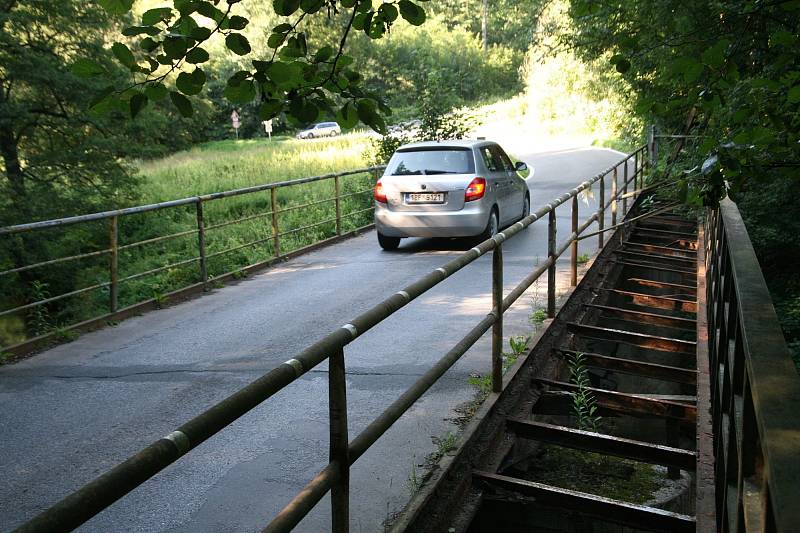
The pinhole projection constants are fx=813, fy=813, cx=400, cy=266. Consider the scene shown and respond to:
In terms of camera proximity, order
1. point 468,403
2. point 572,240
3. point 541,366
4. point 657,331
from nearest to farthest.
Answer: point 468,403 < point 541,366 < point 572,240 < point 657,331

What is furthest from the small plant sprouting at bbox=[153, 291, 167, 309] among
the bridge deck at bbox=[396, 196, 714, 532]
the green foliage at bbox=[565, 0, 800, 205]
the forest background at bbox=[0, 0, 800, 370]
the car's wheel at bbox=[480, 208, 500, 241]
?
the green foliage at bbox=[565, 0, 800, 205]

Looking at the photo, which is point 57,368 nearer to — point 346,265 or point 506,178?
point 346,265

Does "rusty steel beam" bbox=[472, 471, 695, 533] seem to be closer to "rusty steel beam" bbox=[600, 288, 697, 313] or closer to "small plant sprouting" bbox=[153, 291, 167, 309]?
"rusty steel beam" bbox=[600, 288, 697, 313]

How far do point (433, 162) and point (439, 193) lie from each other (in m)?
0.64

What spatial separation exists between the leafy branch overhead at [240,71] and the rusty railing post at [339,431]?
5.22 feet

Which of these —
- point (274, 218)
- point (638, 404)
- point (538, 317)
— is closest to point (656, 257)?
point (538, 317)

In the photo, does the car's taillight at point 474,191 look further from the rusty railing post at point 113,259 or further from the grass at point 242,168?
the grass at point 242,168

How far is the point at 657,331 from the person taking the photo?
1625 centimetres

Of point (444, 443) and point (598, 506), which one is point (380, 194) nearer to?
point (444, 443)


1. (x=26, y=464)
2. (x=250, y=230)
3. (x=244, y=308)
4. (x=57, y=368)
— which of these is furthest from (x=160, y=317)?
(x=250, y=230)

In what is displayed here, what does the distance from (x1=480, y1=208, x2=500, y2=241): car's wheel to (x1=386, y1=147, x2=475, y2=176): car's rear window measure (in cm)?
90

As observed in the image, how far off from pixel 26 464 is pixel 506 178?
10639 mm

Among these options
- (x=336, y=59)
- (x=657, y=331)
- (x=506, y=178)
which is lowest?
(x=657, y=331)

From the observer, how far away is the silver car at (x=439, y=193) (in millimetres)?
13312
